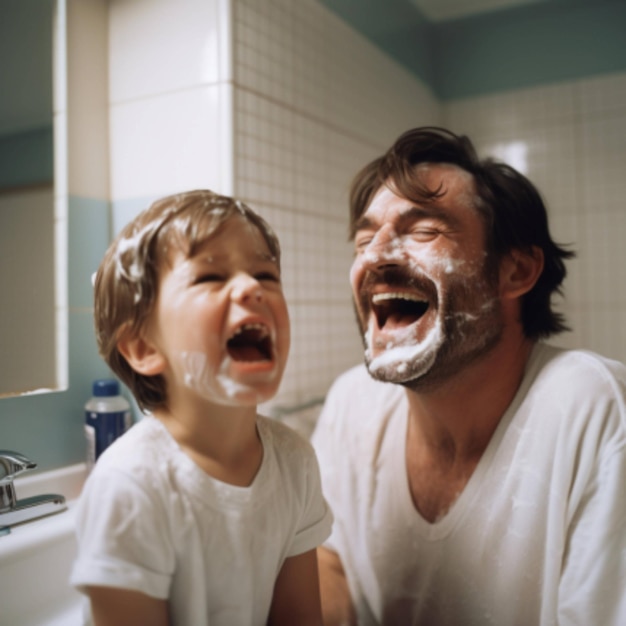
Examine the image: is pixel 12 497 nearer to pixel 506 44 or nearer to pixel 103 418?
pixel 103 418

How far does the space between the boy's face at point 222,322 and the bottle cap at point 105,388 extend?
0.48 metres

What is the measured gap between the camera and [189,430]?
0.59 meters

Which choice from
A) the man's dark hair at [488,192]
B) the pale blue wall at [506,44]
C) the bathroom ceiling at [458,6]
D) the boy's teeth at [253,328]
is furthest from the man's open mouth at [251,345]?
the bathroom ceiling at [458,6]

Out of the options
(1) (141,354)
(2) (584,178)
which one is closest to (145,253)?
(1) (141,354)

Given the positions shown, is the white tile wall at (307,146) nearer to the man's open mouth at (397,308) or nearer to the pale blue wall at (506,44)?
the pale blue wall at (506,44)

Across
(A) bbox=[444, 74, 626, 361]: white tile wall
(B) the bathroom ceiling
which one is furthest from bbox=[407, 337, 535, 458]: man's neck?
(B) the bathroom ceiling

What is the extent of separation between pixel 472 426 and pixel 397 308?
0.23m

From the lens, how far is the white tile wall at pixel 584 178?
1.70 metres

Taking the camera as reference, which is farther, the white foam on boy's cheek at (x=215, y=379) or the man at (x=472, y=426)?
the man at (x=472, y=426)

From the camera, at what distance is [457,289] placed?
0.82 metres

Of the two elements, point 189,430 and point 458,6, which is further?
point 458,6

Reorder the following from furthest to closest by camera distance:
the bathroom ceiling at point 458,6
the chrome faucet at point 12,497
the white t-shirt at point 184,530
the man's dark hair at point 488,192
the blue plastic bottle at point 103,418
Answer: the bathroom ceiling at point 458,6, the blue plastic bottle at point 103,418, the man's dark hair at point 488,192, the chrome faucet at point 12,497, the white t-shirt at point 184,530

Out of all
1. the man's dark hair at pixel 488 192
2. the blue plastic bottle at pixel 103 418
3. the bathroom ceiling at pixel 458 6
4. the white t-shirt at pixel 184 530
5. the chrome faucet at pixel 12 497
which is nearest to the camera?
the white t-shirt at pixel 184 530

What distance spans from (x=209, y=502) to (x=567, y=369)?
542mm
